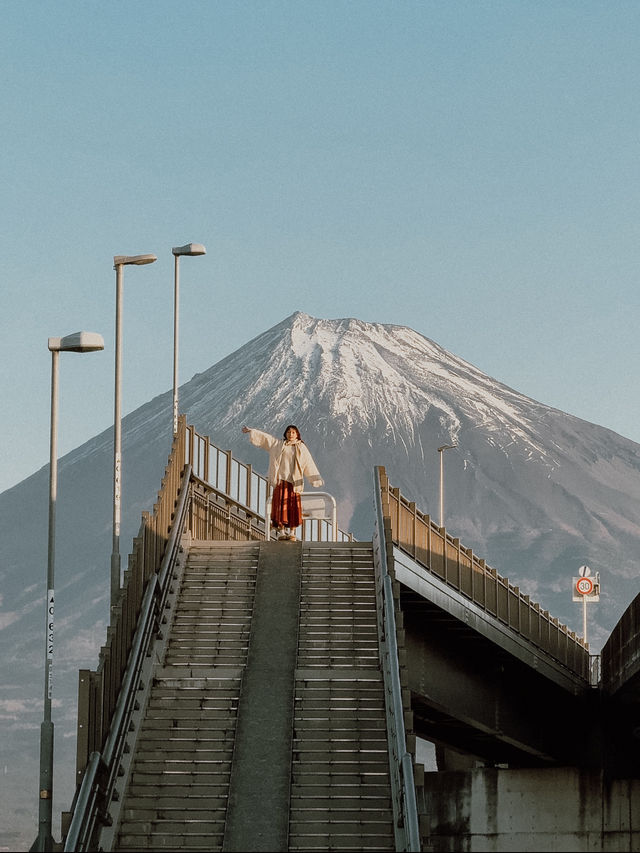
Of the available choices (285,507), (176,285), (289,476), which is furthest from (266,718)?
(176,285)

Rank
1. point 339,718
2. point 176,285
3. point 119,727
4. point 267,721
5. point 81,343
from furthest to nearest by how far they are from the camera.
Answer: point 176,285 → point 81,343 → point 339,718 → point 267,721 → point 119,727

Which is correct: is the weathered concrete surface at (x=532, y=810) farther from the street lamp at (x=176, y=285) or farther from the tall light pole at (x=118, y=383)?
the tall light pole at (x=118, y=383)

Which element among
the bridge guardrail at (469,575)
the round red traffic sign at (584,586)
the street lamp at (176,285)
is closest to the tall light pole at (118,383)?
the bridge guardrail at (469,575)

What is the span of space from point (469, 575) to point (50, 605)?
15456mm

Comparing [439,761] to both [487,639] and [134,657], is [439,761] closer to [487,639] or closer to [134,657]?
[487,639]

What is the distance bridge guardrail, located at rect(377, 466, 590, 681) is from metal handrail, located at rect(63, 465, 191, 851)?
5.47m

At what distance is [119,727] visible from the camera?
2084 cm

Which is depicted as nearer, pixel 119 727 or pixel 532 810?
pixel 119 727

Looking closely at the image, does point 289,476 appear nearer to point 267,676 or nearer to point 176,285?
point 267,676

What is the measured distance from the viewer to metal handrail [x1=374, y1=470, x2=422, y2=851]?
18.8 metres

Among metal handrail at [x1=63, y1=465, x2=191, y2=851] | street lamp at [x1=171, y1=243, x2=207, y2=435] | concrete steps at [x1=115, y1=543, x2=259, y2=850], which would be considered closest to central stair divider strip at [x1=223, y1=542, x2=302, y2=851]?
concrete steps at [x1=115, y1=543, x2=259, y2=850]

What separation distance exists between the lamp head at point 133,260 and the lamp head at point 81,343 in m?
3.94

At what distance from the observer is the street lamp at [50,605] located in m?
19.9

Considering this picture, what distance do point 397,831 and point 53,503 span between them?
657 centimetres
